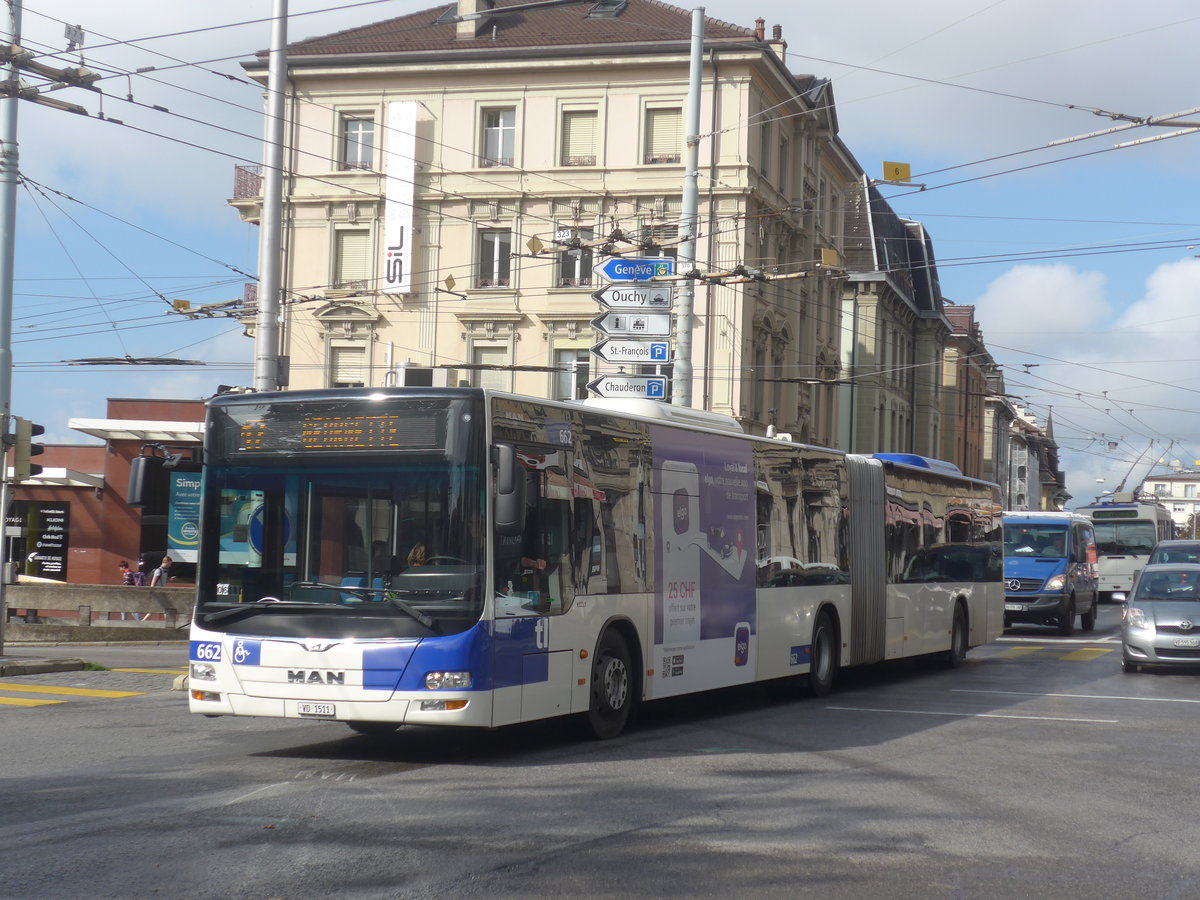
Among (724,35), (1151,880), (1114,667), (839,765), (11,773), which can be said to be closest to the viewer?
(1151,880)

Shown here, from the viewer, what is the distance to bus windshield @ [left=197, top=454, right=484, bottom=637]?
33.8 feet

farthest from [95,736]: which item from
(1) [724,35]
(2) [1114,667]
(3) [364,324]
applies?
(1) [724,35]

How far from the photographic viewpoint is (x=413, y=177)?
139ft

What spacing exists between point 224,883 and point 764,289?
3745cm

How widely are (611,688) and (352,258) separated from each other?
32696 mm

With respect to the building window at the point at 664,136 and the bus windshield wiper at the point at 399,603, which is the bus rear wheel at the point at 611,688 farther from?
the building window at the point at 664,136

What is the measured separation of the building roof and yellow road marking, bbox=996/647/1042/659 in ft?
70.5

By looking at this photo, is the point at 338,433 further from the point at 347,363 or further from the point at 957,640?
the point at 347,363

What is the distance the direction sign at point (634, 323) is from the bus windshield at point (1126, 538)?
31.0 meters

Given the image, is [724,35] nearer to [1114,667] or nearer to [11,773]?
[1114,667]

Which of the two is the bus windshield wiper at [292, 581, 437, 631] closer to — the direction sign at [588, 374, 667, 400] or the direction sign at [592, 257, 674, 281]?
the direction sign at [588, 374, 667, 400]

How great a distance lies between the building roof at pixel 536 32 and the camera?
4241cm

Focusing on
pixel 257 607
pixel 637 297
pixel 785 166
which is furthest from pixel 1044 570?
pixel 257 607

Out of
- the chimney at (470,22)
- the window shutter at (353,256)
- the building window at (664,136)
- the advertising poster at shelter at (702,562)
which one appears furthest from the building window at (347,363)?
the advertising poster at shelter at (702,562)
